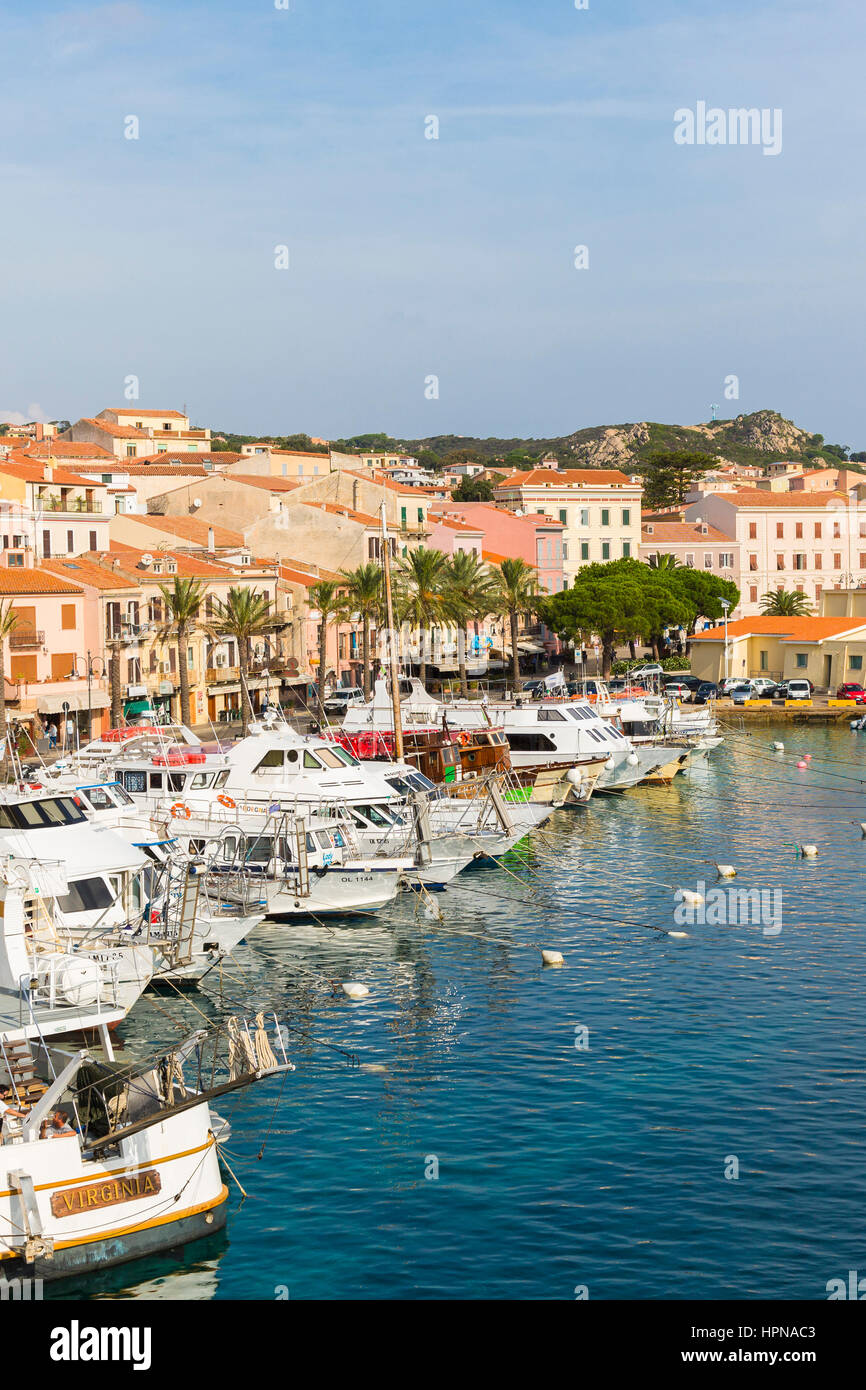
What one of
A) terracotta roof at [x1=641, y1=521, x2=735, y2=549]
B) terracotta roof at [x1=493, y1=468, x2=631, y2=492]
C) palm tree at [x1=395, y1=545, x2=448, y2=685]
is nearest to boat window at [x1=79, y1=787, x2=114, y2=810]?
palm tree at [x1=395, y1=545, x2=448, y2=685]

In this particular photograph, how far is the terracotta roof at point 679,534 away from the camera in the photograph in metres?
142

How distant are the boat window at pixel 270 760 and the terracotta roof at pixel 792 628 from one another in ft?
217

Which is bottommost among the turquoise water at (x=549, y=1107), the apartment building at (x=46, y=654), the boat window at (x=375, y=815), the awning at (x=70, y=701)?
the turquoise water at (x=549, y=1107)

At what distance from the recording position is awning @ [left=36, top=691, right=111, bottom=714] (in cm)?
7469

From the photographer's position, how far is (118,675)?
252ft

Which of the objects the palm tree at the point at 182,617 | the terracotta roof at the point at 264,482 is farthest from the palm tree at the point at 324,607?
the terracotta roof at the point at 264,482

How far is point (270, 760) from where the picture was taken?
4672 cm

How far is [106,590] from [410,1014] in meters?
50.4

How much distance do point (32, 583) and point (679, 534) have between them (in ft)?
263

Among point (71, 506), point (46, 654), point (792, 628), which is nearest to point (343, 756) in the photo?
A: point (46, 654)

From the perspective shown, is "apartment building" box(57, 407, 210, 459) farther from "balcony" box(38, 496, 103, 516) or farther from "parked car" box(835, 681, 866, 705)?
"parked car" box(835, 681, 866, 705)

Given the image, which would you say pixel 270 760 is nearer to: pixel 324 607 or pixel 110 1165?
pixel 110 1165

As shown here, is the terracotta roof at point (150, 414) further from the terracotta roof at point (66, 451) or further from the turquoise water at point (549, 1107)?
the turquoise water at point (549, 1107)
